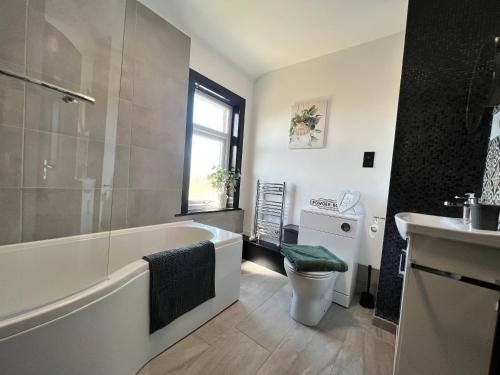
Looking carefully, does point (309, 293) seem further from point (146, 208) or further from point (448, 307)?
point (146, 208)

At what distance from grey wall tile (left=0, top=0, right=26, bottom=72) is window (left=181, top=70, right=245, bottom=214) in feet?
3.80

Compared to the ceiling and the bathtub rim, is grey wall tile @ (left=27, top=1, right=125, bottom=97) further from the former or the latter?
the bathtub rim

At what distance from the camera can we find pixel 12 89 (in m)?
1.20

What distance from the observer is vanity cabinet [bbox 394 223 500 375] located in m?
0.82

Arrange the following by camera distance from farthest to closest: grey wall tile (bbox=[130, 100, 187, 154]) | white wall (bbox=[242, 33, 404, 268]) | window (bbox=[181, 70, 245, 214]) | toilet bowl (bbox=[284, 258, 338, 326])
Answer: window (bbox=[181, 70, 245, 214]), white wall (bbox=[242, 33, 404, 268]), grey wall tile (bbox=[130, 100, 187, 154]), toilet bowl (bbox=[284, 258, 338, 326])

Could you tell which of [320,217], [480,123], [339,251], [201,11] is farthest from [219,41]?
[339,251]

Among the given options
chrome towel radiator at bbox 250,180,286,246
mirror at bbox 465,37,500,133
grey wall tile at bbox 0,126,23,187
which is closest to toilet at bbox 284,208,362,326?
chrome towel radiator at bbox 250,180,286,246

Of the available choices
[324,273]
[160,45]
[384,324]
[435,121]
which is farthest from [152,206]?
[435,121]

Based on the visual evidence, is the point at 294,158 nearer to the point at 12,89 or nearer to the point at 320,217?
the point at 320,217

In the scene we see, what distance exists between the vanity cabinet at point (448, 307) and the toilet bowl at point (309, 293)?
0.54 m

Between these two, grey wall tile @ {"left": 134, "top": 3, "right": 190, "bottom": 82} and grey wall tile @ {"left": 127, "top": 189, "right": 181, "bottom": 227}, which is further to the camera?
grey wall tile @ {"left": 127, "top": 189, "right": 181, "bottom": 227}

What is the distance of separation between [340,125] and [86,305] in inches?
92.7

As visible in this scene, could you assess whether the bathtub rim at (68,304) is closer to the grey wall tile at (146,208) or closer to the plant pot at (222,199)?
the grey wall tile at (146,208)

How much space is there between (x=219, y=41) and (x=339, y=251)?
2.37 m
